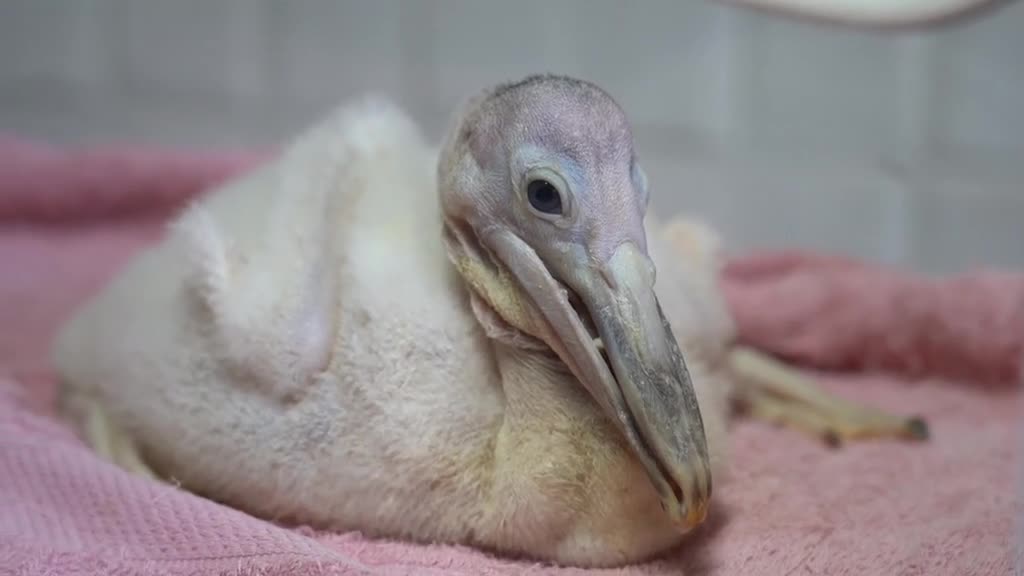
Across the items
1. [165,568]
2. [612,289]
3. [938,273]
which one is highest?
[612,289]

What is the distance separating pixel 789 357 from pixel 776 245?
1.37 feet

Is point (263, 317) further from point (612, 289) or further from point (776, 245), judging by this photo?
point (776, 245)

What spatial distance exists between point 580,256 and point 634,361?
0.34ft

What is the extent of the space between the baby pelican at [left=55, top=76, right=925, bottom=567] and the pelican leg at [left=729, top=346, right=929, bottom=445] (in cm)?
30

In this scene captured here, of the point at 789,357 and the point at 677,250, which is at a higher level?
the point at 677,250

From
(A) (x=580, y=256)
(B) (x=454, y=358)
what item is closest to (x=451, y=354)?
(B) (x=454, y=358)

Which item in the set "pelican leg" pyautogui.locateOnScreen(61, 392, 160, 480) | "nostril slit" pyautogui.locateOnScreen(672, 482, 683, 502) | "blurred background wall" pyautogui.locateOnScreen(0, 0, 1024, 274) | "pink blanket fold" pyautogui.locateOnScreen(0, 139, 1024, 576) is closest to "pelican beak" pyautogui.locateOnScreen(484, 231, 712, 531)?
"nostril slit" pyautogui.locateOnScreen(672, 482, 683, 502)

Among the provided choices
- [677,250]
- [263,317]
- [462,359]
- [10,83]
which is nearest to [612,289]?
[462,359]

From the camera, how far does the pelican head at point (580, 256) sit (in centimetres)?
93

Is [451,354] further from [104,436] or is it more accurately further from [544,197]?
[104,436]

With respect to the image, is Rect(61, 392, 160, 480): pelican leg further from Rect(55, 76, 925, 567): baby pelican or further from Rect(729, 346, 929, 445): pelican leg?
Rect(729, 346, 929, 445): pelican leg

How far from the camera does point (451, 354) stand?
105cm

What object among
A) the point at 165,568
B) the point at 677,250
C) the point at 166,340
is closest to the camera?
the point at 165,568

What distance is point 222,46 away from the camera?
2.10 metres
